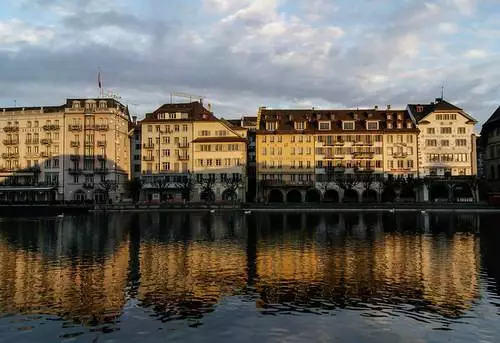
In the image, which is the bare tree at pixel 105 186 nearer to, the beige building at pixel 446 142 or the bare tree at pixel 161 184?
the bare tree at pixel 161 184

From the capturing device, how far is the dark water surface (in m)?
21.0

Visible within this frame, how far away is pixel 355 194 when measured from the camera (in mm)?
126000

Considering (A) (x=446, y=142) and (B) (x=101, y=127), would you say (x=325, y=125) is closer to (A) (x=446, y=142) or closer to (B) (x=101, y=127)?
(A) (x=446, y=142)

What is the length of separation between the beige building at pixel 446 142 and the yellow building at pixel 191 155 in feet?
138

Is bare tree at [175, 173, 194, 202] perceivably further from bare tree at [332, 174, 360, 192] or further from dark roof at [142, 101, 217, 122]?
bare tree at [332, 174, 360, 192]

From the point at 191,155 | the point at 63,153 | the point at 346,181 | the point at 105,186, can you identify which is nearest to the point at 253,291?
the point at 346,181

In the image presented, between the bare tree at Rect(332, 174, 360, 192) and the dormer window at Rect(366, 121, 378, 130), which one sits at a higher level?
the dormer window at Rect(366, 121, 378, 130)

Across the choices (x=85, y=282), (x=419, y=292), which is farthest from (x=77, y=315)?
(x=419, y=292)

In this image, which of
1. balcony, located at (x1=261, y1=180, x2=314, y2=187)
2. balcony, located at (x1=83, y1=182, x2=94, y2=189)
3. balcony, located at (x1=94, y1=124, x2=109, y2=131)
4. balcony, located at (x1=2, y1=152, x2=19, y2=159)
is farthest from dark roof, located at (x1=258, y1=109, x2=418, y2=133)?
balcony, located at (x1=2, y1=152, x2=19, y2=159)

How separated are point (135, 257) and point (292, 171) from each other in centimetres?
8879

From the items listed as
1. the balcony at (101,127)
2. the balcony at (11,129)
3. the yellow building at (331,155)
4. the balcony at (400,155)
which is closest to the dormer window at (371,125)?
the yellow building at (331,155)

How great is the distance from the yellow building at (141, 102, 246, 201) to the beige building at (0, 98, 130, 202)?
8.86 metres

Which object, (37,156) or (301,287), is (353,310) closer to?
(301,287)

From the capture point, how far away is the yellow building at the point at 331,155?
12525 centimetres
